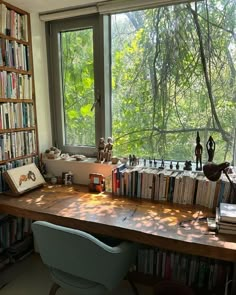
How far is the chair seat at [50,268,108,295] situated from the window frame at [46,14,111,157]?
1141 millimetres

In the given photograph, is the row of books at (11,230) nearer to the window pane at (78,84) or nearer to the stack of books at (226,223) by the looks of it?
the window pane at (78,84)

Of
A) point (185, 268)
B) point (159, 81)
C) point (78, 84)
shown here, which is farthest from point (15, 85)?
point (185, 268)

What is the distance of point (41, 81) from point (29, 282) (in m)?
1.70

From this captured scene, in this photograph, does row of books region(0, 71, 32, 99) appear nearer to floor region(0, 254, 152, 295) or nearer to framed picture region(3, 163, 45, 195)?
framed picture region(3, 163, 45, 195)

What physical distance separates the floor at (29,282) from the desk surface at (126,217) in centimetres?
62

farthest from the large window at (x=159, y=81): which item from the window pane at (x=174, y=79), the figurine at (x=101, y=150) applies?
the figurine at (x=101, y=150)

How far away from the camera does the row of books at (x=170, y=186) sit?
5.19ft

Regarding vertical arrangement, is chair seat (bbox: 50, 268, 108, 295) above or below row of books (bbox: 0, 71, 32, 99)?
below

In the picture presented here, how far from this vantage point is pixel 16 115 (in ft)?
6.40

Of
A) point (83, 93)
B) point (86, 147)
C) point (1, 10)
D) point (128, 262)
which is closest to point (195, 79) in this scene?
point (83, 93)

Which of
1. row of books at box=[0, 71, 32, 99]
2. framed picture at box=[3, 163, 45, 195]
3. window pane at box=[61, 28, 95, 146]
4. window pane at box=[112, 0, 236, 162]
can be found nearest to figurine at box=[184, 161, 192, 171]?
window pane at box=[112, 0, 236, 162]

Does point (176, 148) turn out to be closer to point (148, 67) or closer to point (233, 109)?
point (233, 109)

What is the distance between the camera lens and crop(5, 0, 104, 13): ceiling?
1804 millimetres

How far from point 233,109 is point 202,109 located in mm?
221
